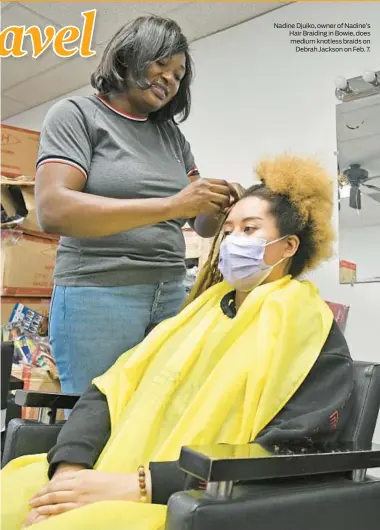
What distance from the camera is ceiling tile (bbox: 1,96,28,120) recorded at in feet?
14.9

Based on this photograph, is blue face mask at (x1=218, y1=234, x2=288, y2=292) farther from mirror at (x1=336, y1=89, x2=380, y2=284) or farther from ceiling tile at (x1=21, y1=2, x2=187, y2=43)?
ceiling tile at (x1=21, y1=2, x2=187, y2=43)

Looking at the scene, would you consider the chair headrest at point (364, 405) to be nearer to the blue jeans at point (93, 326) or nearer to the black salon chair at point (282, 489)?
the black salon chair at point (282, 489)

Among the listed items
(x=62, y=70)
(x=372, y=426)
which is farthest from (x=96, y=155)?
(x=62, y=70)

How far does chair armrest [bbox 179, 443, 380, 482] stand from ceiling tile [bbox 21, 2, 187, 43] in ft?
8.73

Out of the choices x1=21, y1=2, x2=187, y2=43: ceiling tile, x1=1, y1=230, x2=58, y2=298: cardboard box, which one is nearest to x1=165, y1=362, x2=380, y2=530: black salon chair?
x1=1, y1=230, x2=58, y2=298: cardboard box

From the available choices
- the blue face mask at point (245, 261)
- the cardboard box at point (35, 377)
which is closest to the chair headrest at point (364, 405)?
the blue face mask at point (245, 261)

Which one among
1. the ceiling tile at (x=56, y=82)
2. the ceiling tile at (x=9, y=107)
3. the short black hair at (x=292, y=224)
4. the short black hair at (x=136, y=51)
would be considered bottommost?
the short black hair at (x=292, y=224)

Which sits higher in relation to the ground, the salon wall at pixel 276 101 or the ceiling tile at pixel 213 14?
the ceiling tile at pixel 213 14

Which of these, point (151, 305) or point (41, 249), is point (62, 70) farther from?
point (151, 305)

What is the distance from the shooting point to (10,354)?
1674 mm

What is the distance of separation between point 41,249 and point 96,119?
79.6 inches

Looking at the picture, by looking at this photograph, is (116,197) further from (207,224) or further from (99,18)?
(99,18)

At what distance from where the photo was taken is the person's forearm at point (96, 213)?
50.9 inches

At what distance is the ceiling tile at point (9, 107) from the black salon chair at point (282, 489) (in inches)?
166
